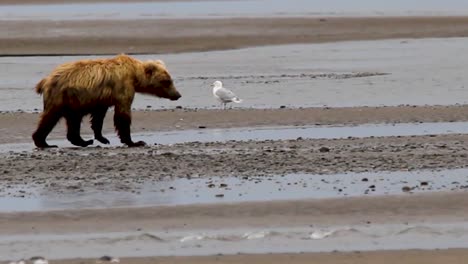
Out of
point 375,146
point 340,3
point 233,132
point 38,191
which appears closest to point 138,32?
point 340,3

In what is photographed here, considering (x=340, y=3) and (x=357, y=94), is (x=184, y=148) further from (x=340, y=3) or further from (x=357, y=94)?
(x=340, y=3)

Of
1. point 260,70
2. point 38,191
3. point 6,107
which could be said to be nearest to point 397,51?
point 260,70

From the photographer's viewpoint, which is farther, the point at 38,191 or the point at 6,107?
the point at 6,107

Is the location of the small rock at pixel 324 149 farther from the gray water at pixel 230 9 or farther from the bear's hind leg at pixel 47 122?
the gray water at pixel 230 9

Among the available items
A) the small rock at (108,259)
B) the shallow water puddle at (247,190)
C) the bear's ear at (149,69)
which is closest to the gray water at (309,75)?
the bear's ear at (149,69)

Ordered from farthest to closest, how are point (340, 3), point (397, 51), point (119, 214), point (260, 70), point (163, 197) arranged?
point (340, 3) → point (397, 51) → point (260, 70) → point (163, 197) → point (119, 214)

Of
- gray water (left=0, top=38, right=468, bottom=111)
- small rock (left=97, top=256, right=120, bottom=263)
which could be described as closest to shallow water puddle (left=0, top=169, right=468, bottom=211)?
small rock (left=97, top=256, right=120, bottom=263)

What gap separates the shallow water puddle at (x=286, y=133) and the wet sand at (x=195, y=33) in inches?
457

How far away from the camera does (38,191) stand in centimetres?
1216

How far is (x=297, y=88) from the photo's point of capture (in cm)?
2059

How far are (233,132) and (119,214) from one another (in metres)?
5.56

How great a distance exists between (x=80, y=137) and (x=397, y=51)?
1230 centimetres

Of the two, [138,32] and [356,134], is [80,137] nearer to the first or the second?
[356,134]

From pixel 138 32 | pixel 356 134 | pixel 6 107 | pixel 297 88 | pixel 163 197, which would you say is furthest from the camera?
pixel 138 32
